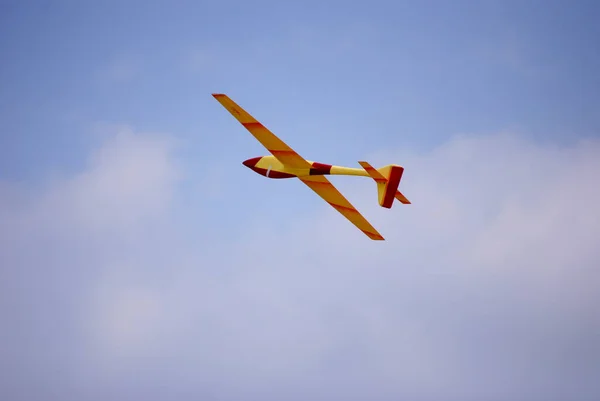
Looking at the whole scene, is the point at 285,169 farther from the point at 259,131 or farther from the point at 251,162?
the point at 259,131

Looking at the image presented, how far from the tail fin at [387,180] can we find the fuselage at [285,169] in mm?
694

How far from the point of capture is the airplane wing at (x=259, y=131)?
128 ft

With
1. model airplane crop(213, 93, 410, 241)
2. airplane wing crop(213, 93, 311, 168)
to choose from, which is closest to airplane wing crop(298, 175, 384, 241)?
model airplane crop(213, 93, 410, 241)

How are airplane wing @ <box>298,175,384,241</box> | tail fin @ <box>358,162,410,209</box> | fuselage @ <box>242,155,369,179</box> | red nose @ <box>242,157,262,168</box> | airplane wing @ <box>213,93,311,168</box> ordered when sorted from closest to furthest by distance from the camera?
tail fin @ <box>358,162,410,209</box> < airplane wing @ <box>213,93,311,168</box> < fuselage @ <box>242,155,369,179</box> < airplane wing @ <box>298,175,384,241</box> < red nose @ <box>242,157,262,168</box>

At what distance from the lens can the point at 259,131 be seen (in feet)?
128

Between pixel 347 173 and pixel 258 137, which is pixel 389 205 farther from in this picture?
pixel 258 137

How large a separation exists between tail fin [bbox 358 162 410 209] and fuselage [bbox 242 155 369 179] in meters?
0.69

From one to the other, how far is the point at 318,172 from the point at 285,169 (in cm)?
194

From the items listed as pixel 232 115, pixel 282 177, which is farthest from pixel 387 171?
pixel 232 115

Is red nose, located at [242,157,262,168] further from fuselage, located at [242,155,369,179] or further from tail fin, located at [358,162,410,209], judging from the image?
tail fin, located at [358,162,410,209]

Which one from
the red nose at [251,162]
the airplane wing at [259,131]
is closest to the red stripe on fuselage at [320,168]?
the airplane wing at [259,131]

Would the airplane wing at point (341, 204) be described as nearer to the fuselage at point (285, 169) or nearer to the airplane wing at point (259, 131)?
the fuselage at point (285, 169)

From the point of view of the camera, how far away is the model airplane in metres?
39.0

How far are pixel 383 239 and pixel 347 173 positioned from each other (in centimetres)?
420
